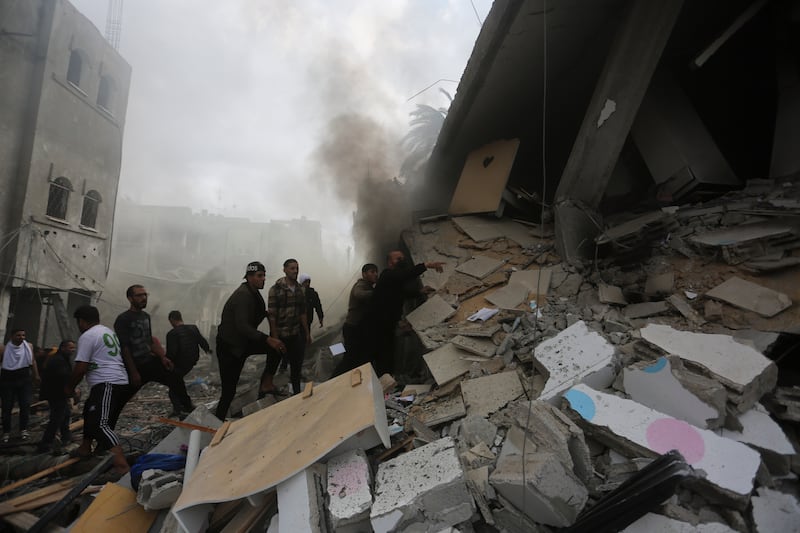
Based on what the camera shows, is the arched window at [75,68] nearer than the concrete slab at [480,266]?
No

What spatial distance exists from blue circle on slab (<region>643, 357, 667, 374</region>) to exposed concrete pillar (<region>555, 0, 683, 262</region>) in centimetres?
233

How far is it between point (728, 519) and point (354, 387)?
75.1 inches

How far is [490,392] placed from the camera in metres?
2.84

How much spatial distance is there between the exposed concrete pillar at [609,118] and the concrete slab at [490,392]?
222cm

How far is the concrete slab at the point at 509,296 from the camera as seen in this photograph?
4.08 meters

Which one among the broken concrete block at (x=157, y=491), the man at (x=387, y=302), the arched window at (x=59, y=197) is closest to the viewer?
the broken concrete block at (x=157, y=491)

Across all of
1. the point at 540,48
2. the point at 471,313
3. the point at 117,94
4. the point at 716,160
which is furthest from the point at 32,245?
the point at 716,160

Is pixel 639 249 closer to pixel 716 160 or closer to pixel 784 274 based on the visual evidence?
pixel 784 274

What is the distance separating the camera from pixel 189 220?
31.5 meters

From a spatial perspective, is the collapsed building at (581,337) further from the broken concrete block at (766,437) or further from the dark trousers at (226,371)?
the dark trousers at (226,371)

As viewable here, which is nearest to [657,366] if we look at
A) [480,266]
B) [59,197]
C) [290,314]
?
[480,266]

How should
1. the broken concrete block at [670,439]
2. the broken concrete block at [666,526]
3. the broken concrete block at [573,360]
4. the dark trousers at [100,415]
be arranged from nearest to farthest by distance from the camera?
the broken concrete block at [666,526] → the broken concrete block at [670,439] → the broken concrete block at [573,360] → the dark trousers at [100,415]

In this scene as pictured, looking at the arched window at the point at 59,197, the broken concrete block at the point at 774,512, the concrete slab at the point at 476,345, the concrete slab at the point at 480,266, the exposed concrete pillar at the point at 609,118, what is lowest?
Result: the broken concrete block at the point at 774,512

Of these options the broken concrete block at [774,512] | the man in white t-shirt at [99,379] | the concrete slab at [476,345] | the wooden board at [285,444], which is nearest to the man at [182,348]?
the man in white t-shirt at [99,379]
